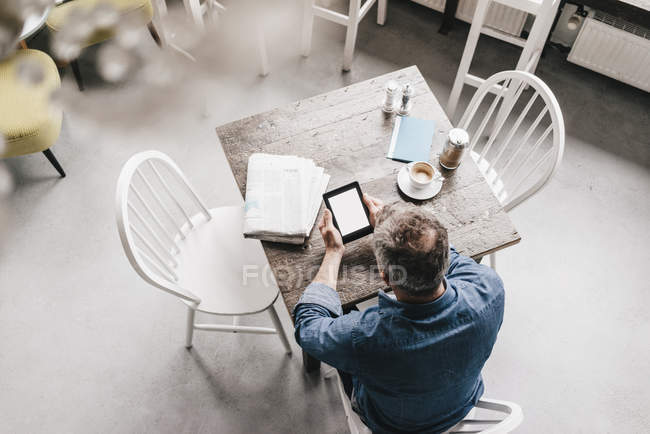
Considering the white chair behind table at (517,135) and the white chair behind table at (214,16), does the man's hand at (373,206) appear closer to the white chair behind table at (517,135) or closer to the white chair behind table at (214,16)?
the white chair behind table at (517,135)

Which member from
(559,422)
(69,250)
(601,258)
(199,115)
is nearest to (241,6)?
(199,115)

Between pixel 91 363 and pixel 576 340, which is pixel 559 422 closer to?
pixel 576 340

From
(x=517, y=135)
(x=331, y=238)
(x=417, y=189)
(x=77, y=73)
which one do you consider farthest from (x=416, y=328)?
(x=77, y=73)

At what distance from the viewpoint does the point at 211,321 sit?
6.27ft

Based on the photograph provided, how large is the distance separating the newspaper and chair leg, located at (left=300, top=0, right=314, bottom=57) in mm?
1325

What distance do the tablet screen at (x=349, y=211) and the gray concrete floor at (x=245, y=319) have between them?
754 millimetres

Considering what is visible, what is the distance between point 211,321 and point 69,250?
2.46 feet

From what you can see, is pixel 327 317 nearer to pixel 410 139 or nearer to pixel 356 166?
pixel 356 166

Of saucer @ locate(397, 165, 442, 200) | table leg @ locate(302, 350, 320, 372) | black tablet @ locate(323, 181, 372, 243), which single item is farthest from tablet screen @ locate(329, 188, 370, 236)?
table leg @ locate(302, 350, 320, 372)

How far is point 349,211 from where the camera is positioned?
52.1 inches

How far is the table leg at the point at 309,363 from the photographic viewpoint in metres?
1.66

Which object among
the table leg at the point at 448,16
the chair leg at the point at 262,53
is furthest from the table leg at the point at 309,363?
the table leg at the point at 448,16

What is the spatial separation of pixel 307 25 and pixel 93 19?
1.07m

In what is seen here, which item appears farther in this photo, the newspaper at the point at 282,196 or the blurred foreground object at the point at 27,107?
the blurred foreground object at the point at 27,107
